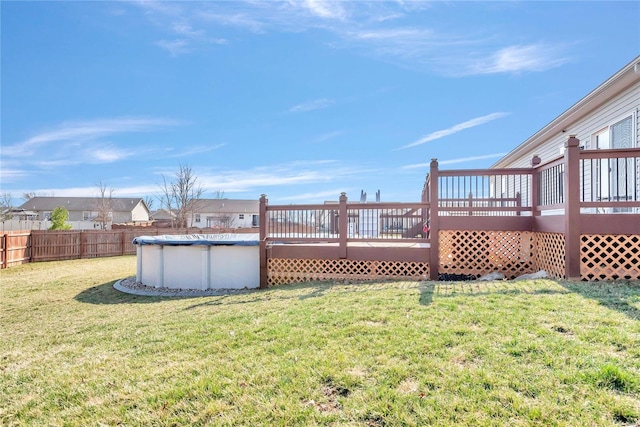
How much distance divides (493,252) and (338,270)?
3.14 meters

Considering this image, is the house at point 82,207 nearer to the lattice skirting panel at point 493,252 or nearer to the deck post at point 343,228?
the deck post at point 343,228

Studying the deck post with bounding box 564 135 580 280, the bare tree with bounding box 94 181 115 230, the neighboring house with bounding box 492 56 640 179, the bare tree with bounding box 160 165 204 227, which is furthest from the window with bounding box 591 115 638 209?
the bare tree with bounding box 94 181 115 230

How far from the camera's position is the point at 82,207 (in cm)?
4206

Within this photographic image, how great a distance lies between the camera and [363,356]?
270 cm

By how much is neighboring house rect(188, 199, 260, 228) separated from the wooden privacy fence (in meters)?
24.1

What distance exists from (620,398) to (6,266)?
1705 centimetres

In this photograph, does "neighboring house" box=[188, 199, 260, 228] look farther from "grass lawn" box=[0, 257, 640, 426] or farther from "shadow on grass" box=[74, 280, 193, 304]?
"grass lawn" box=[0, 257, 640, 426]

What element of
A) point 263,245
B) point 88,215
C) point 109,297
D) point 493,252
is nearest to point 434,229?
point 493,252

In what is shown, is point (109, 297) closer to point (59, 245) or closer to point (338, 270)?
point (338, 270)

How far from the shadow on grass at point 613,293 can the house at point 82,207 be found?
46.4 m

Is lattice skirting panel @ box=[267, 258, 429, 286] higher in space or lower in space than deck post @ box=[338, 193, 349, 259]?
lower

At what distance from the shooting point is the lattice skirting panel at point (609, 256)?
16.6 ft

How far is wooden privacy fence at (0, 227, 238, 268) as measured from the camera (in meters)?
12.7

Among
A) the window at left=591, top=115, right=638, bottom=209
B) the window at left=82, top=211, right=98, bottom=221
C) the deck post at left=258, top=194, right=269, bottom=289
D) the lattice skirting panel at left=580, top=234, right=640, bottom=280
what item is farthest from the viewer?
the window at left=82, top=211, right=98, bottom=221
